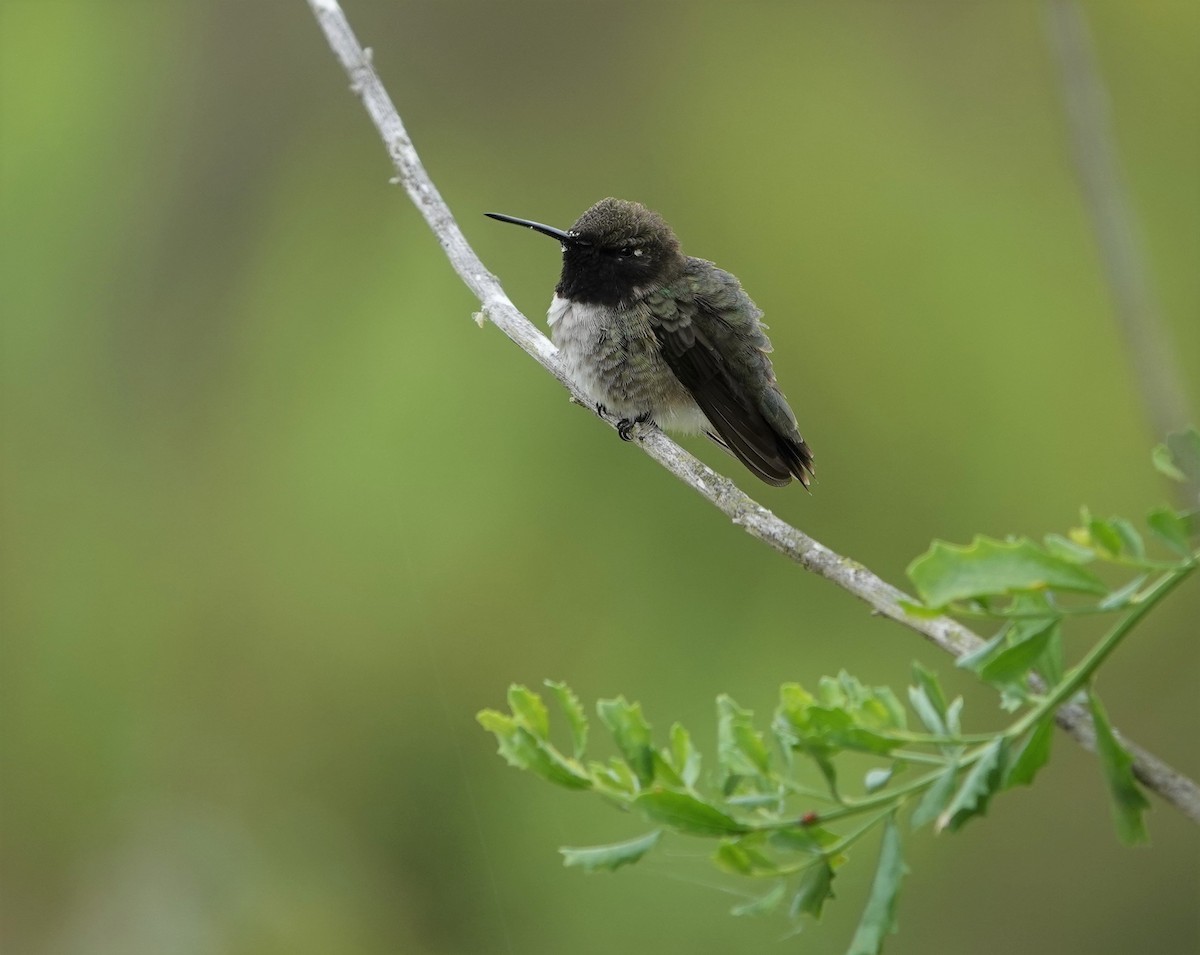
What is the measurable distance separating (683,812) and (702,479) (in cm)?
118

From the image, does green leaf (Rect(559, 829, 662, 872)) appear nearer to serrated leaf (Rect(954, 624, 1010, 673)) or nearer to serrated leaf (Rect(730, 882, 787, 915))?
serrated leaf (Rect(730, 882, 787, 915))

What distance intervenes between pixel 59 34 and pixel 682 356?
5.41m

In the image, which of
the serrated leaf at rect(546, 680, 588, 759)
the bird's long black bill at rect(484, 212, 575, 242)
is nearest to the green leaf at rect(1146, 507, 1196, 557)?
the serrated leaf at rect(546, 680, 588, 759)

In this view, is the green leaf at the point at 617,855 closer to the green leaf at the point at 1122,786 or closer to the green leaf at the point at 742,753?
the green leaf at the point at 742,753

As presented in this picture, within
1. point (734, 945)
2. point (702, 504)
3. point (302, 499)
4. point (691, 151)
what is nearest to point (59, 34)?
point (302, 499)

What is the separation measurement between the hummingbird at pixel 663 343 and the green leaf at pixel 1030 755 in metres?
2.06

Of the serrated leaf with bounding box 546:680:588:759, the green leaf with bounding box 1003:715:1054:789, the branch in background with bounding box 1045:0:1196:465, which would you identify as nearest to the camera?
the green leaf with bounding box 1003:715:1054:789

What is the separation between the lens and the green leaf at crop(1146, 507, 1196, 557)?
0.75 metres

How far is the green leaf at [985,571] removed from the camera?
78cm

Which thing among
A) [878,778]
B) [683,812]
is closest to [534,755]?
[683,812]

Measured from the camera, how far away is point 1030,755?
867 mm

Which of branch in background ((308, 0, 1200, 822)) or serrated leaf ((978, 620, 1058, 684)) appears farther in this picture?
branch in background ((308, 0, 1200, 822))

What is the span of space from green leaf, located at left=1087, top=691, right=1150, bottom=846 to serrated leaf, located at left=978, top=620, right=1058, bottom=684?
0.08 meters

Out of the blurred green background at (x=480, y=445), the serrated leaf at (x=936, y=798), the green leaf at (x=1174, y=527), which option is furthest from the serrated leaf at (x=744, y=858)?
the blurred green background at (x=480, y=445)
